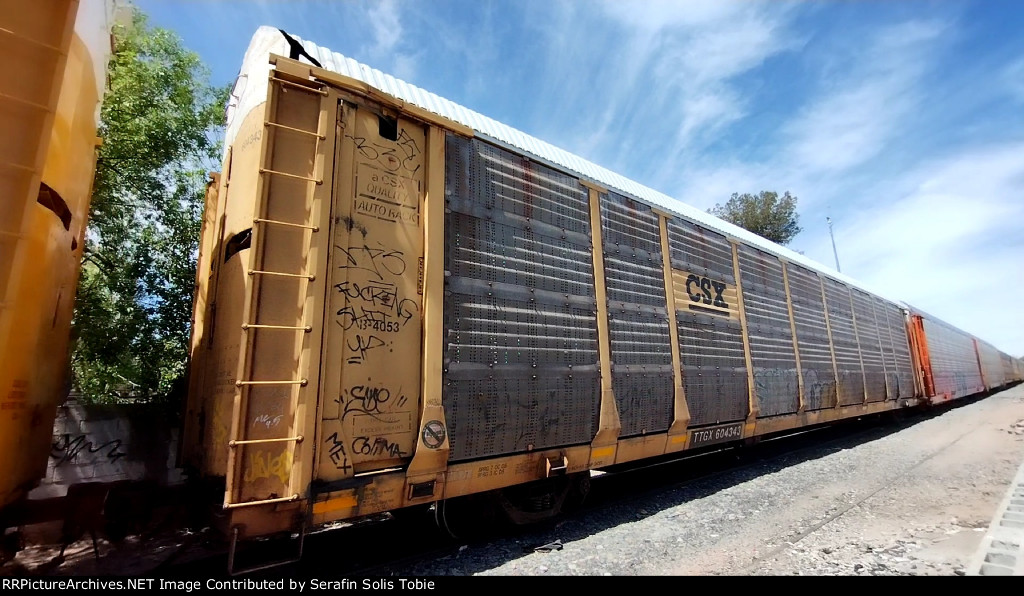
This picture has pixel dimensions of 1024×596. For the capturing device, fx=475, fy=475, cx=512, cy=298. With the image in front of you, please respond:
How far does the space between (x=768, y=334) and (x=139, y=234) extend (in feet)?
35.8

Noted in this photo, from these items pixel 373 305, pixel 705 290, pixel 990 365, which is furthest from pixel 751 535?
pixel 990 365

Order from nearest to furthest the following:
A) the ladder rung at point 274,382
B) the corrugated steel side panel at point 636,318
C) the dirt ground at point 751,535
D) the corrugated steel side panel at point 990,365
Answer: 1. the ladder rung at point 274,382
2. the dirt ground at point 751,535
3. the corrugated steel side panel at point 636,318
4. the corrugated steel side panel at point 990,365

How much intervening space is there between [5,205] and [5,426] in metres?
1.74

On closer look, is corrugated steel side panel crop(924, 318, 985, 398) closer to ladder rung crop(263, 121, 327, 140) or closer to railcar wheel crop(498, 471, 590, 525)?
railcar wheel crop(498, 471, 590, 525)

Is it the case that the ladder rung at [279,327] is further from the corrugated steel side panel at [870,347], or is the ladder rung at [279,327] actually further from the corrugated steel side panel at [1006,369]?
the corrugated steel side panel at [1006,369]

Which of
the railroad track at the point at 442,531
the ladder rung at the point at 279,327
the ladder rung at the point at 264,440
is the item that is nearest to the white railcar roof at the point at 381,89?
the ladder rung at the point at 279,327

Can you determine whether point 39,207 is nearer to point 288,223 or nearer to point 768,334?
point 288,223

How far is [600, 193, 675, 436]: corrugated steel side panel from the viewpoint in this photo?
5684 millimetres

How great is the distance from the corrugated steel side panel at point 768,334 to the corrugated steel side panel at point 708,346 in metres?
0.57

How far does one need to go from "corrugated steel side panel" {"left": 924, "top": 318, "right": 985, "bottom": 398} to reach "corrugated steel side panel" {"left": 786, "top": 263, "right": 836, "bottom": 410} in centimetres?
1063

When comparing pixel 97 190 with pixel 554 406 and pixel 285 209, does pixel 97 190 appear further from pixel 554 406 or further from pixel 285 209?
pixel 554 406

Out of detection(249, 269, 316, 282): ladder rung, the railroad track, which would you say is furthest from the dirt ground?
detection(249, 269, 316, 282): ladder rung

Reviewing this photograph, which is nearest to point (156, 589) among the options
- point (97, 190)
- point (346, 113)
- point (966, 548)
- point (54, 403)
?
point (54, 403)

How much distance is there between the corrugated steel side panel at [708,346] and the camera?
264 inches
